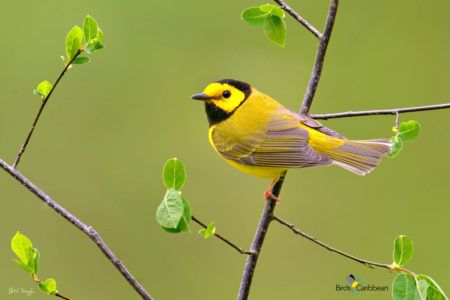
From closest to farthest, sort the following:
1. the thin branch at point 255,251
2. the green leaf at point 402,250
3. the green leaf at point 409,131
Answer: the green leaf at point 402,250 < the thin branch at point 255,251 < the green leaf at point 409,131

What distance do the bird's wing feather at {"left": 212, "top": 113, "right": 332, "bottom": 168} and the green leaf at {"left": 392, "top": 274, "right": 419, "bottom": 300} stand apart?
115cm

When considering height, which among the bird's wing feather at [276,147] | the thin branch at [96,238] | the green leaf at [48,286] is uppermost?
the bird's wing feather at [276,147]

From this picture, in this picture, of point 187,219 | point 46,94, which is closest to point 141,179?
point 46,94

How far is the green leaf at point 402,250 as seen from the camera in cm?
235

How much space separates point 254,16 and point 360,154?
1.09 metres

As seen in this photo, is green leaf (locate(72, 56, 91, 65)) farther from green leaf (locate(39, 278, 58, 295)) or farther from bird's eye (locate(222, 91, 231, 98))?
bird's eye (locate(222, 91, 231, 98))

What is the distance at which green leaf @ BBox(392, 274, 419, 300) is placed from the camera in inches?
87.0

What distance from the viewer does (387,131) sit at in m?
6.14

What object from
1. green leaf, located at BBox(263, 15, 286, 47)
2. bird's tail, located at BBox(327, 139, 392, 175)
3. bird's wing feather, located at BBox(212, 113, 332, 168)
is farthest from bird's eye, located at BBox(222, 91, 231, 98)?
green leaf, located at BBox(263, 15, 286, 47)

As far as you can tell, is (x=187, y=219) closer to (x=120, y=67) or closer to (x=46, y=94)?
(x=46, y=94)

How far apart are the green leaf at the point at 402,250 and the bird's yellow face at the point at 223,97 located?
5.57ft

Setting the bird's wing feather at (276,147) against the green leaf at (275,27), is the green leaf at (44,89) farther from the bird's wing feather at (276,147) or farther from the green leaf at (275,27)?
the bird's wing feather at (276,147)

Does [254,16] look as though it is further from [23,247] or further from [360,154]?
[23,247]

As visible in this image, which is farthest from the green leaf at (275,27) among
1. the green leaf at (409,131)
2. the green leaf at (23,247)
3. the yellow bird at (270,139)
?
the green leaf at (23,247)
